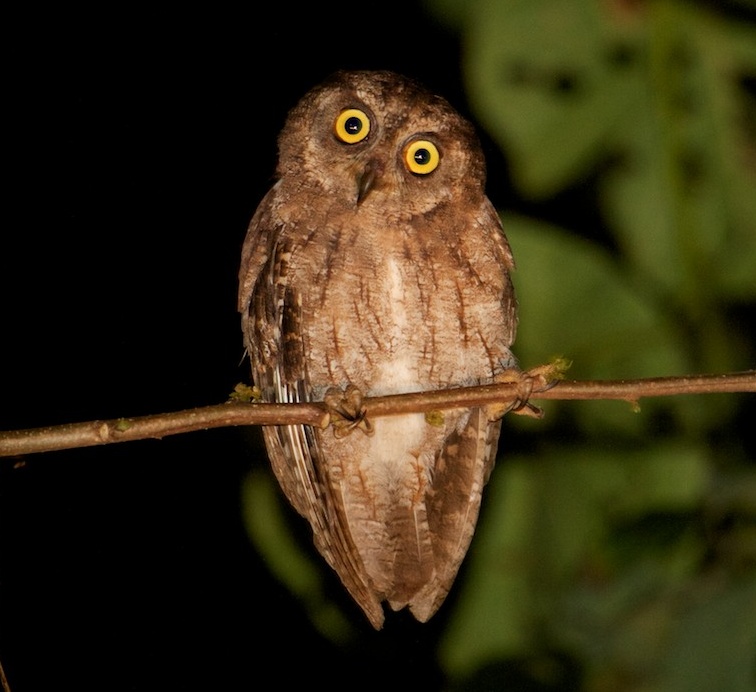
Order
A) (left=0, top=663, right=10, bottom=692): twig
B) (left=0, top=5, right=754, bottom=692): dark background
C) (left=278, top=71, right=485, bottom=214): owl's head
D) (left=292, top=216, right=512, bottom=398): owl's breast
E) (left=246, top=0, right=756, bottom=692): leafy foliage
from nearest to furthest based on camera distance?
(left=0, top=663, right=10, bottom=692): twig → (left=292, top=216, right=512, bottom=398): owl's breast → (left=278, top=71, right=485, bottom=214): owl's head → (left=246, top=0, right=756, bottom=692): leafy foliage → (left=0, top=5, right=754, bottom=692): dark background

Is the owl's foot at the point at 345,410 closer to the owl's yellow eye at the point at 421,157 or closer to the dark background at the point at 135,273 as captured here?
the owl's yellow eye at the point at 421,157

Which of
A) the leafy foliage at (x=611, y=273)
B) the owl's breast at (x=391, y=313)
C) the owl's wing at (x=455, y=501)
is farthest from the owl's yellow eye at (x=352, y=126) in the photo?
the owl's wing at (x=455, y=501)

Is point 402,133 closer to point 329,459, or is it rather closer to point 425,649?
point 329,459

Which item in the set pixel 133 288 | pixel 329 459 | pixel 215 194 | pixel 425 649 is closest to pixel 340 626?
pixel 329 459

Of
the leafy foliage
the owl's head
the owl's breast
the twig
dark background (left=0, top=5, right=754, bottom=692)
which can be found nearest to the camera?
the twig

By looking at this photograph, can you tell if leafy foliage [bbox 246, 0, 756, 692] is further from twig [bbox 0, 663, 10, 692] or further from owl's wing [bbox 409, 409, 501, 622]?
twig [bbox 0, 663, 10, 692]

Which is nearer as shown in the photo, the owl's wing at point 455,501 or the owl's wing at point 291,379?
the owl's wing at point 291,379

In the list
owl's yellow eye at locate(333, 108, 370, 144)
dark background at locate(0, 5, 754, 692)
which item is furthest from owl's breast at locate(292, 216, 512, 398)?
dark background at locate(0, 5, 754, 692)
